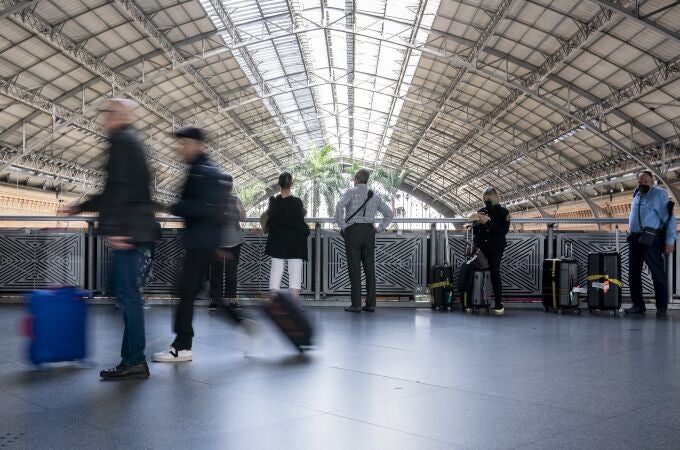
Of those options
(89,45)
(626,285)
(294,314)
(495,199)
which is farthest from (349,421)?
(89,45)

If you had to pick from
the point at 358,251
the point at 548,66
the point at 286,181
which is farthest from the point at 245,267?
the point at 548,66

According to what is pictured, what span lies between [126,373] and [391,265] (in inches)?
248

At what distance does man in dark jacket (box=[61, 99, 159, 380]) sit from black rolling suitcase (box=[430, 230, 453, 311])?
5.74m

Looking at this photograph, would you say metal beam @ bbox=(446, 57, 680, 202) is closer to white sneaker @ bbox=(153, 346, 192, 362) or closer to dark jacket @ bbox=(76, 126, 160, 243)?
white sneaker @ bbox=(153, 346, 192, 362)

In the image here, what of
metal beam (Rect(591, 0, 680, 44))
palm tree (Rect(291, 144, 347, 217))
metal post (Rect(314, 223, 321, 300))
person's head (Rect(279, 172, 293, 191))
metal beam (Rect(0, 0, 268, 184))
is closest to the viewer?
person's head (Rect(279, 172, 293, 191))

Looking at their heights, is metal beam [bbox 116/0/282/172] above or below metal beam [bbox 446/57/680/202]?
above

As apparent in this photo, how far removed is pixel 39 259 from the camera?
1003cm

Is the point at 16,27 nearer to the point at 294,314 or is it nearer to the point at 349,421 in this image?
the point at 294,314

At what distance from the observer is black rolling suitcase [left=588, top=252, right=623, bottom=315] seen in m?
8.86

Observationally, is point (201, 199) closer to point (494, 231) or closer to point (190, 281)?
point (190, 281)

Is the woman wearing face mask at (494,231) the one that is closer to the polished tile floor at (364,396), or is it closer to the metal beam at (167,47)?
the polished tile floor at (364,396)

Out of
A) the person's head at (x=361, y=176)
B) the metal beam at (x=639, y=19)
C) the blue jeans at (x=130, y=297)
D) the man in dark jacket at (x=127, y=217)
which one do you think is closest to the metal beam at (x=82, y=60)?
the person's head at (x=361, y=176)

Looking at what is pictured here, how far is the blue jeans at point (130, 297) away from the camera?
4.25 metres

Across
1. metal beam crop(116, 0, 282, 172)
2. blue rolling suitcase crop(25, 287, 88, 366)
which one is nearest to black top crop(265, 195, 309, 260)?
blue rolling suitcase crop(25, 287, 88, 366)
